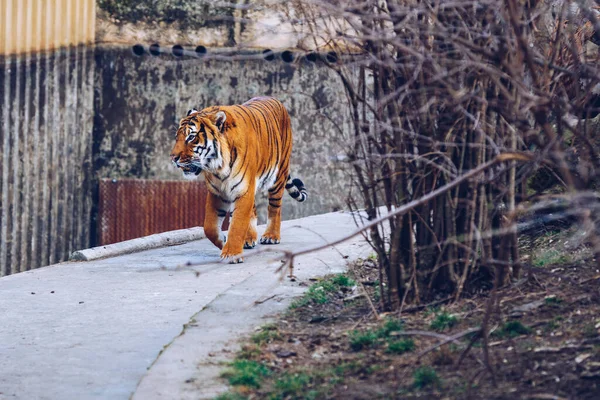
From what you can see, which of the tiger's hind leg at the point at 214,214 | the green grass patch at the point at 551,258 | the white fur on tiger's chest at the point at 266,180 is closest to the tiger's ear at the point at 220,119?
the tiger's hind leg at the point at 214,214

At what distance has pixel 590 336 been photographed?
4.43 metres

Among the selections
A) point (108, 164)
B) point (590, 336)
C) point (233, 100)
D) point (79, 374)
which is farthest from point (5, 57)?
point (590, 336)

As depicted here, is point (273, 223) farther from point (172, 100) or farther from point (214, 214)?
point (172, 100)

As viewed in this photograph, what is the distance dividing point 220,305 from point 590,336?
2.39 meters

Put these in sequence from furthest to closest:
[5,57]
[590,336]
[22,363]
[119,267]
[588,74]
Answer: [5,57]
[119,267]
[22,363]
[590,336]
[588,74]

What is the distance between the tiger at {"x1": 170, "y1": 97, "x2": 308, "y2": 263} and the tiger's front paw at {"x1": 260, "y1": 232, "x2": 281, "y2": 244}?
23cm

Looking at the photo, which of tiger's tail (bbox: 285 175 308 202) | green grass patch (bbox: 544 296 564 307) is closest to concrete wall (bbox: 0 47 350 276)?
tiger's tail (bbox: 285 175 308 202)

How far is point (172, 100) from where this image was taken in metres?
12.5

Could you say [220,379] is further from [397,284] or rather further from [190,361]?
[397,284]

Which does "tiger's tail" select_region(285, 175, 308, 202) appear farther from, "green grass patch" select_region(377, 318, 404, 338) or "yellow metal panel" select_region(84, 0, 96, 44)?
"green grass patch" select_region(377, 318, 404, 338)

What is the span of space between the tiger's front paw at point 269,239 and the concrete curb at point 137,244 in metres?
1.06

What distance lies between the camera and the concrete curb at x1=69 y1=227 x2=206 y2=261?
869 centimetres

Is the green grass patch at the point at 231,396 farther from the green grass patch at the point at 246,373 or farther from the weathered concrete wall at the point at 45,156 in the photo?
the weathered concrete wall at the point at 45,156

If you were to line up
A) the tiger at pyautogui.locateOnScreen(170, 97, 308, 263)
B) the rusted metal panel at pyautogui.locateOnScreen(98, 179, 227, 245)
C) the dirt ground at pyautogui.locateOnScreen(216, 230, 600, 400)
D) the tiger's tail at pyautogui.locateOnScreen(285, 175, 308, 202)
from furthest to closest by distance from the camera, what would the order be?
the rusted metal panel at pyautogui.locateOnScreen(98, 179, 227, 245) → the tiger's tail at pyautogui.locateOnScreen(285, 175, 308, 202) → the tiger at pyautogui.locateOnScreen(170, 97, 308, 263) → the dirt ground at pyautogui.locateOnScreen(216, 230, 600, 400)
